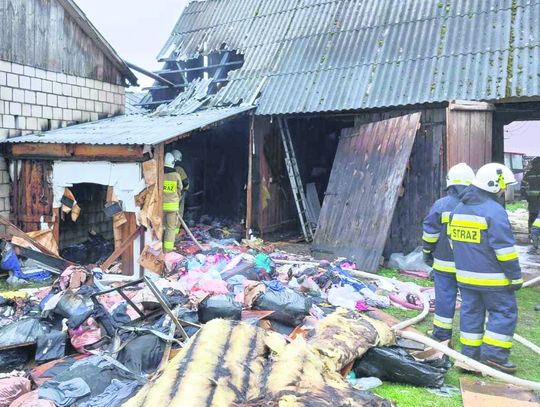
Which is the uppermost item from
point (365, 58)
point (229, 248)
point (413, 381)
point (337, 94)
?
point (365, 58)

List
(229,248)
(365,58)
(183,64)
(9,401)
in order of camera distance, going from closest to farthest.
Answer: (9,401) → (229,248) → (365,58) → (183,64)

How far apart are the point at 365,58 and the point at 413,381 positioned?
25.1ft

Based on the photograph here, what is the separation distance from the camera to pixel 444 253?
522 centimetres

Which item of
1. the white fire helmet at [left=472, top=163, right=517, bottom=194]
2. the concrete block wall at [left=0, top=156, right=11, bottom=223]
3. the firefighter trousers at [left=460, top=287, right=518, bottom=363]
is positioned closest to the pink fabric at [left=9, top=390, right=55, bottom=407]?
the firefighter trousers at [left=460, top=287, right=518, bottom=363]

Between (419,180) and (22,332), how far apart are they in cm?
708

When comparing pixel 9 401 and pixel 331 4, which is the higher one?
pixel 331 4

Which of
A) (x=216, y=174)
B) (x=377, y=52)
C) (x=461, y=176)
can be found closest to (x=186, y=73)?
(x=216, y=174)

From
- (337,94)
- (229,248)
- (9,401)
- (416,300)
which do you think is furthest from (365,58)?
(9,401)

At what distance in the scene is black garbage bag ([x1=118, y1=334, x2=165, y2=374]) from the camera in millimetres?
4172

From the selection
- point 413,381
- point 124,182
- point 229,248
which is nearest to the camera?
point 413,381

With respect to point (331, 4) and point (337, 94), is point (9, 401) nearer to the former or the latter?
point (337, 94)

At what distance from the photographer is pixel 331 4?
1211cm

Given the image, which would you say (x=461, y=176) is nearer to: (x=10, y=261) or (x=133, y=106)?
(x=10, y=261)

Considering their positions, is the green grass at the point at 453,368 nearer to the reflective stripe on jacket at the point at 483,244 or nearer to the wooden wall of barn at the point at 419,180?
the reflective stripe on jacket at the point at 483,244
